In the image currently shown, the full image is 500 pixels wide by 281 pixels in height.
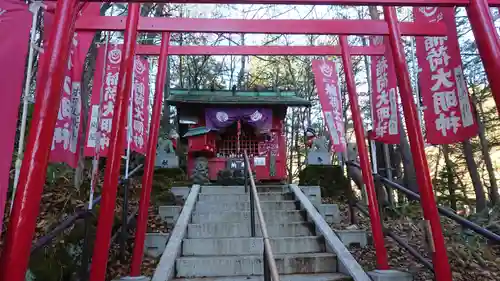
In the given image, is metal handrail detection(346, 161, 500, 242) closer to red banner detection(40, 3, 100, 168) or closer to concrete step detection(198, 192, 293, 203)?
concrete step detection(198, 192, 293, 203)

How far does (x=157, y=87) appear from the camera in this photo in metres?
5.43

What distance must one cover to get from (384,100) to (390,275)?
8.65 feet

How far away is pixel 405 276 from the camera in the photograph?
161 inches

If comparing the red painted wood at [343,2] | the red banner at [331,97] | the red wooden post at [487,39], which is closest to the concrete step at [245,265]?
the red wooden post at [487,39]

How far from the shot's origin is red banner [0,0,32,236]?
7.38 feet

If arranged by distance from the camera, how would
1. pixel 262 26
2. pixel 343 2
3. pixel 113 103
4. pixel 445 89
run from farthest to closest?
pixel 113 103 < pixel 262 26 < pixel 445 89 < pixel 343 2

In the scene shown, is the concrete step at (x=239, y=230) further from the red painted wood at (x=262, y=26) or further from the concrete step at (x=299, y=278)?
the red painted wood at (x=262, y=26)

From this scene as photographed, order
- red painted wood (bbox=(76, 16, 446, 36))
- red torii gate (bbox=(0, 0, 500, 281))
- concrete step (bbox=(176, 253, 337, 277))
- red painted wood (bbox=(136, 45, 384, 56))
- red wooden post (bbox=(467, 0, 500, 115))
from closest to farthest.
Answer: red torii gate (bbox=(0, 0, 500, 281)), red wooden post (bbox=(467, 0, 500, 115)), red painted wood (bbox=(76, 16, 446, 36)), concrete step (bbox=(176, 253, 337, 277)), red painted wood (bbox=(136, 45, 384, 56))

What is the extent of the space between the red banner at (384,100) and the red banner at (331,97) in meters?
1.63

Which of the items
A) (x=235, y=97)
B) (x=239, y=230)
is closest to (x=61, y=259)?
(x=239, y=230)

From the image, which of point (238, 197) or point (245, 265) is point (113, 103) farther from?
point (245, 265)

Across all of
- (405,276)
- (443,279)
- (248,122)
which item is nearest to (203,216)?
(405,276)

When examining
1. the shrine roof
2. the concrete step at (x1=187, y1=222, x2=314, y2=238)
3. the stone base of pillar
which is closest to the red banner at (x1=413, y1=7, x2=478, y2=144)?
the stone base of pillar

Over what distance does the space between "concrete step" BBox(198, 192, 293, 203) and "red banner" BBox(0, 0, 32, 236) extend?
495cm
